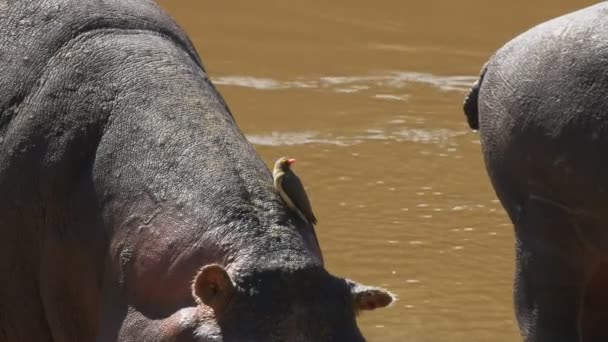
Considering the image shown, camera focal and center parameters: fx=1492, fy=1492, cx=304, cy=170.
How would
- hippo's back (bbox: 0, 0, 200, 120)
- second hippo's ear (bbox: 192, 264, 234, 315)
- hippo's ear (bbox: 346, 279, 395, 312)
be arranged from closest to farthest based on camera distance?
second hippo's ear (bbox: 192, 264, 234, 315) < hippo's ear (bbox: 346, 279, 395, 312) < hippo's back (bbox: 0, 0, 200, 120)

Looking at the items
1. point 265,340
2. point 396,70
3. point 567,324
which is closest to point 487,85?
point 567,324

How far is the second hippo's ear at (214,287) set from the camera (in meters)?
2.99

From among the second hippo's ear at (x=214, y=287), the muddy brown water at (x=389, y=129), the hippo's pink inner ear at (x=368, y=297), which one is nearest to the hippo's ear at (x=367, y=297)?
the hippo's pink inner ear at (x=368, y=297)

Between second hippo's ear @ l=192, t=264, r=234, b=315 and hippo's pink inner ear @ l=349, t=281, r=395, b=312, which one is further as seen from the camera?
hippo's pink inner ear @ l=349, t=281, r=395, b=312

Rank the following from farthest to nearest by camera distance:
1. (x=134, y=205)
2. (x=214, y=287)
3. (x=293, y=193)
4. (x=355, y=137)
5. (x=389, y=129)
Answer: (x=389, y=129) → (x=355, y=137) → (x=134, y=205) → (x=293, y=193) → (x=214, y=287)

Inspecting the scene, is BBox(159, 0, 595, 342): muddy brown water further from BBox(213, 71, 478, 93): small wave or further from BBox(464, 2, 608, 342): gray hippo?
BBox(464, 2, 608, 342): gray hippo

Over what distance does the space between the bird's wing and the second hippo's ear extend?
384 mm

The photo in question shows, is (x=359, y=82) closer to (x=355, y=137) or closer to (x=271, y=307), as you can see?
(x=355, y=137)

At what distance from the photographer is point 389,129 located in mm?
10234

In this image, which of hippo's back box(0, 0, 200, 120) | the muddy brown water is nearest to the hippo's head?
hippo's back box(0, 0, 200, 120)

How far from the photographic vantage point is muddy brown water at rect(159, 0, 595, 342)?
24.6 feet

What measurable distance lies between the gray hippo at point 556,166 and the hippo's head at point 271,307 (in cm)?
241

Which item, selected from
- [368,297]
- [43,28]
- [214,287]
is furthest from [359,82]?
[214,287]

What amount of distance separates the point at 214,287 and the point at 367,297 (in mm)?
327
